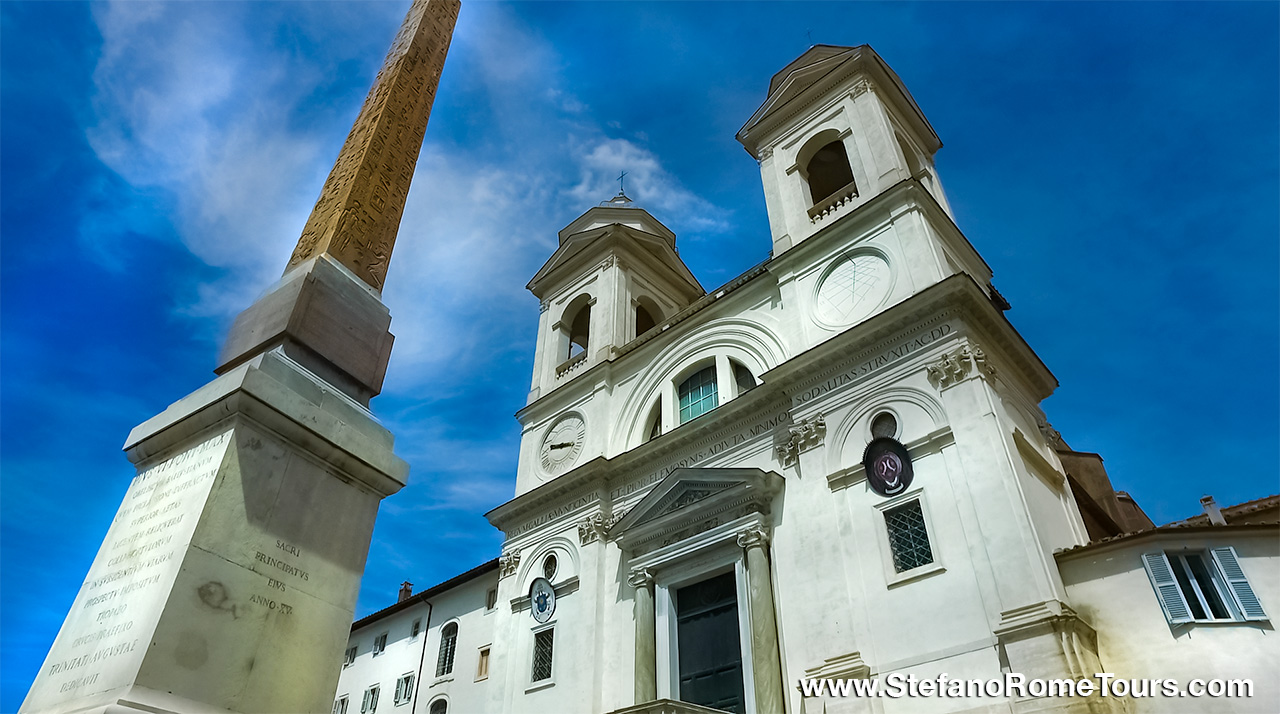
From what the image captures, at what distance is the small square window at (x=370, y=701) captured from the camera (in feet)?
85.5

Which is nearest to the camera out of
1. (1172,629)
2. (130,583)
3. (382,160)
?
(130,583)

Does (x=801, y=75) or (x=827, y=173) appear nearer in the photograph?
(x=801, y=75)

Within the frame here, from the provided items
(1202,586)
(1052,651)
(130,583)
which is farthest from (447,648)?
(130,583)

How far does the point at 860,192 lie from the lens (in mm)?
17062

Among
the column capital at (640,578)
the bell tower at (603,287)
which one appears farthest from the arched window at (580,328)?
the column capital at (640,578)

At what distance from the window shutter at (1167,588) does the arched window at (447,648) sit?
20434 mm

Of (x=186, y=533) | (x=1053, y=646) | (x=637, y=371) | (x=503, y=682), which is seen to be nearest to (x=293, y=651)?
(x=186, y=533)

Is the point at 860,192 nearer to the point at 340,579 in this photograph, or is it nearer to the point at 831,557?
the point at 831,557

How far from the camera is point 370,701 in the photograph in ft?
86.4

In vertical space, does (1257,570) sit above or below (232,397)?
above

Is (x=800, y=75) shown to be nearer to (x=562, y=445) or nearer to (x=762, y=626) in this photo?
(x=562, y=445)

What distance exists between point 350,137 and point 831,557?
32.2 ft

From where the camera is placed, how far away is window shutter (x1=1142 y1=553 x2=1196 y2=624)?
9.63m

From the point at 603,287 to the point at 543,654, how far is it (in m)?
10.5
